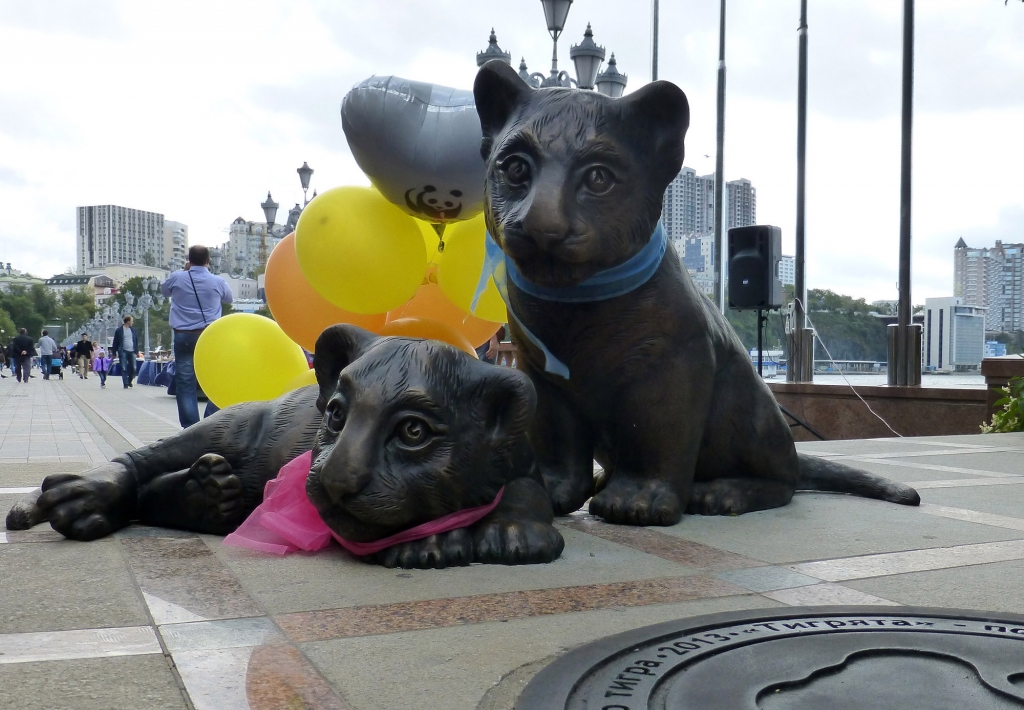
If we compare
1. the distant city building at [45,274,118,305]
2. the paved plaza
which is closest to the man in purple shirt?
the paved plaza

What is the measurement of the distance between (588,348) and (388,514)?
3.57 ft

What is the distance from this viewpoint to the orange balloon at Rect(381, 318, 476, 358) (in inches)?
187

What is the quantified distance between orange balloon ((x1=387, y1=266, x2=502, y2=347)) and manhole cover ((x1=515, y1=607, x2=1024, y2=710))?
342cm

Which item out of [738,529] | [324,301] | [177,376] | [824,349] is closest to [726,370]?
[738,529]

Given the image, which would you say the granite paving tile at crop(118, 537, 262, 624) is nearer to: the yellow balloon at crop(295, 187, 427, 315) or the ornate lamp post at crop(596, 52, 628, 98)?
the yellow balloon at crop(295, 187, 427, 315)

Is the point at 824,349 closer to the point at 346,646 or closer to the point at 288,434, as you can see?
the point at 288,434

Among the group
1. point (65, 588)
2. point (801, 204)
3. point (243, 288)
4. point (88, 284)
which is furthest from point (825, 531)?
point (88, 284)

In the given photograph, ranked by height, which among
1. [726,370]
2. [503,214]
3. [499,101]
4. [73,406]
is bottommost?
[73,406]

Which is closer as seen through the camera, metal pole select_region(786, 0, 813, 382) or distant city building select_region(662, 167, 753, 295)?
metal pole select_region(786, 0, 813, 382)

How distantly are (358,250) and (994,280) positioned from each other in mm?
11607

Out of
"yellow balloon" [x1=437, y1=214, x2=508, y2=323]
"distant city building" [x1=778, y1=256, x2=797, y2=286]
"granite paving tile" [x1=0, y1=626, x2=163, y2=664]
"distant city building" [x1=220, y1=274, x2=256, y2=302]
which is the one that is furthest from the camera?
"distant city building" [x1=220, y1=274, x2=256, y2=302]

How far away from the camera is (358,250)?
4711 mm

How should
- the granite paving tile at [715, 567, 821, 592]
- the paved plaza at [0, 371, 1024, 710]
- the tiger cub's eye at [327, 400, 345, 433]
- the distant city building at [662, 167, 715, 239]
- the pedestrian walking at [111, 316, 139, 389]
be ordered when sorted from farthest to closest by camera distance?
1. the pedestrian walking at [111, 316, 139, 389]
2. the distant city building at [662, 167, 715, 239]
3. the tiger cub's eye at [327, 400, 345, 433]
4. the granite paving tile at [715, 567, 821, 592]
5. the paved plaza at [0, 371, 1024, 710]

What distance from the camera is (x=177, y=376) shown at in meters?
8.98
